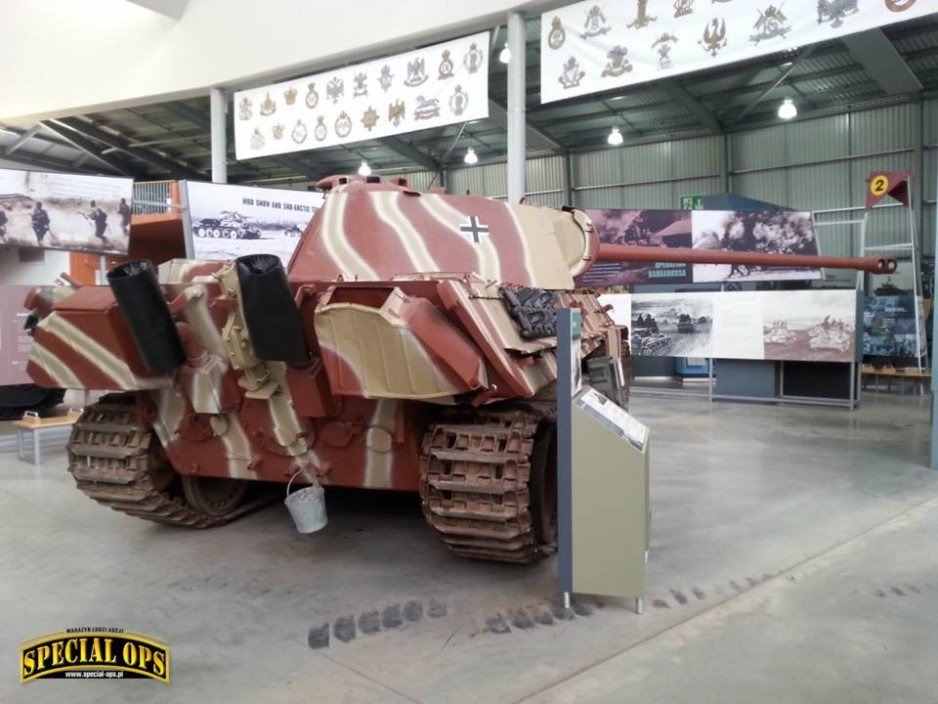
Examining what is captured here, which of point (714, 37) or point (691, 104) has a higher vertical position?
point (691, 104)

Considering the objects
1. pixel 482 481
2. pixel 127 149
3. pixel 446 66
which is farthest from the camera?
pixel 127 149

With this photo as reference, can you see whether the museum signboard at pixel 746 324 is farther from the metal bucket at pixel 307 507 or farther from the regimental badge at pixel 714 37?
the metal bucket at pixel 307 507

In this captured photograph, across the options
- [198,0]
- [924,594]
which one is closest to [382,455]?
[924,594]

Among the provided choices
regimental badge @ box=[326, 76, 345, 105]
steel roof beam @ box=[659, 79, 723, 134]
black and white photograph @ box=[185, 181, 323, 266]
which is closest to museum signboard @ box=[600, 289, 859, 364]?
regimental badge @ box=[326, 76, 345, 105]

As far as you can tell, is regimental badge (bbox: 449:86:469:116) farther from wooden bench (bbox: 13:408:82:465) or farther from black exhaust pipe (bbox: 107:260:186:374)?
black exhaust pipe (bbox: 107:260:186:374)

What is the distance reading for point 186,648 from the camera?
3.91 metres

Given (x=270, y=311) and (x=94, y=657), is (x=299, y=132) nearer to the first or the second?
(x=270, y=311)

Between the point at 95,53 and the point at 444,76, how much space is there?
9.24m

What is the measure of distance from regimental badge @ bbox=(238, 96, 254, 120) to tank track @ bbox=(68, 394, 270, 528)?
32.4 feet

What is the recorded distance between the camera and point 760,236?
1529 cm

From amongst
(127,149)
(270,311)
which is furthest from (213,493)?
(127,149)

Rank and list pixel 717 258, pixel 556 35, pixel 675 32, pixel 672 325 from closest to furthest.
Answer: pixel 675 32 < pixel 717 258 < pixel 556 35 < pixel 672 325

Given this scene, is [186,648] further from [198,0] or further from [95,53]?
[95,53]

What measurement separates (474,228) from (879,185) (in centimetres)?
1020
